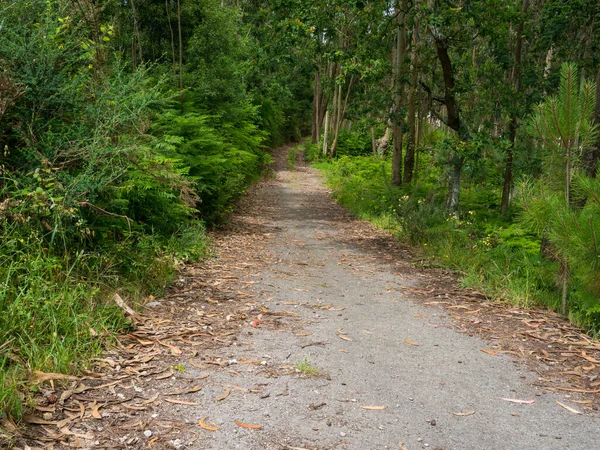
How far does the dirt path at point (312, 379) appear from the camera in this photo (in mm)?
3404

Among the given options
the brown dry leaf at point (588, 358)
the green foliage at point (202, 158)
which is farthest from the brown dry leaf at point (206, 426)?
the green foliage at point (202, 158)

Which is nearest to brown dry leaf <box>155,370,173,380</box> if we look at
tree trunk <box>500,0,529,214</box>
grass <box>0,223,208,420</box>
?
grass <box>0,223,208,420</box>

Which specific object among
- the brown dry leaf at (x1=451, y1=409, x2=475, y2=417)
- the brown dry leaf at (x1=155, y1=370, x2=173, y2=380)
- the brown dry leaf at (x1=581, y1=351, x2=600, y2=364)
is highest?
the brown dry leaf at (x1=155, y1=370, x2=173, y2=380)

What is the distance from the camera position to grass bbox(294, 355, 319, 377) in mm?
4316

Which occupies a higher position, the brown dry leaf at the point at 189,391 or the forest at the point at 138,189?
the forest at the point at 138,189

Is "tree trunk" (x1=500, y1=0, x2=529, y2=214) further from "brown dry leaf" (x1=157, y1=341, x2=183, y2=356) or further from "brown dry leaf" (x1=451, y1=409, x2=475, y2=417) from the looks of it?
"brown dry leaf" (x1=157, y1=341, x2=183, y2=356)

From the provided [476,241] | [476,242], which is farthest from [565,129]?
[476,241]

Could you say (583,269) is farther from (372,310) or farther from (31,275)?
(31,275)

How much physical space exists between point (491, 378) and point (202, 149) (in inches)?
283

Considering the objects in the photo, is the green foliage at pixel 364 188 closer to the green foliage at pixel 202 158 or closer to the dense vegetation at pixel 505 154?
the dense vegetation at pixel 505 154

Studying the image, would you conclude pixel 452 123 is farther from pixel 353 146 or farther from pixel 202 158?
pixel 353 146

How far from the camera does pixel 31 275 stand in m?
4.54

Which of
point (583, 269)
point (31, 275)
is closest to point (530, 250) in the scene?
point (583, 269)

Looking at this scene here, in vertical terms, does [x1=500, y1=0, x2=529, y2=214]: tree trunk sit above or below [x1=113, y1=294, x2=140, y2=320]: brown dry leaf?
above
